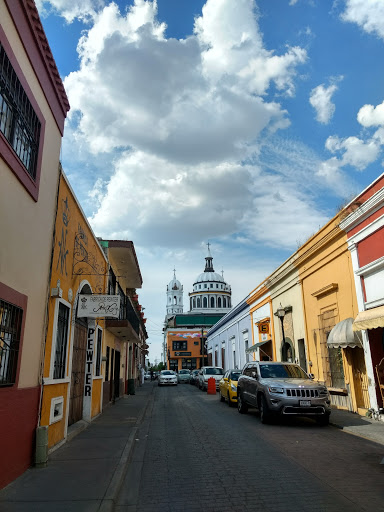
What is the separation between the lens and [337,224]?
14.1 m

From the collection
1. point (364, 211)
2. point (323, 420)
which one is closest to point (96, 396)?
point (323, 420)

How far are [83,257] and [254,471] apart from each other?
670 centimetres

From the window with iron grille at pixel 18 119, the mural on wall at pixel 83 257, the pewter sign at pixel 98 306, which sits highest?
the window with iron grille at pixel 18 119

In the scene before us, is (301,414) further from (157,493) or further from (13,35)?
(13,35)

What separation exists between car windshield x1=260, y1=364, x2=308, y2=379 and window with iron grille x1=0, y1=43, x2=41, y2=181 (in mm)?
8927

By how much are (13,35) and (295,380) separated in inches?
415

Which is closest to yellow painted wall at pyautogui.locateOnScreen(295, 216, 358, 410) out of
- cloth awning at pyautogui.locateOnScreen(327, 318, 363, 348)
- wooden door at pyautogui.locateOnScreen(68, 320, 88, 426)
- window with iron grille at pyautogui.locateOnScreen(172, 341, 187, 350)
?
cloth awning at pyautogui.locateOnScreen(327, 318, 363, 348)

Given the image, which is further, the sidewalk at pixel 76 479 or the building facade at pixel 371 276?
the building facade at pixel 371 276

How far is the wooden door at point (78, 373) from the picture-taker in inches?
413

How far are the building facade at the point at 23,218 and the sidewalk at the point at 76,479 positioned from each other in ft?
1.32

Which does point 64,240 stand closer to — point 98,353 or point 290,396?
point 98,353

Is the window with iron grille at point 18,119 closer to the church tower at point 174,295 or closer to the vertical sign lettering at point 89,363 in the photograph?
the vertical sign lettering at point 89,363

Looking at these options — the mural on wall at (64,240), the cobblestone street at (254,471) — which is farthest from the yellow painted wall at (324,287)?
the mural on wall at (64,240)

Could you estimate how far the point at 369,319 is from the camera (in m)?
11.5
